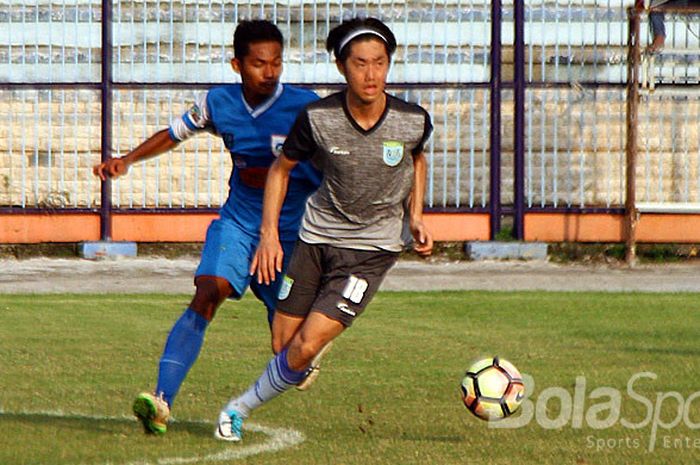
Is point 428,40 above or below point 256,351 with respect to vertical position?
above

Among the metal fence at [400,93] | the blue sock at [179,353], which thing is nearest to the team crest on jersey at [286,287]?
the blue sock at [179,353]

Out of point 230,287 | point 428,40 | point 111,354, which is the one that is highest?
point 428,40

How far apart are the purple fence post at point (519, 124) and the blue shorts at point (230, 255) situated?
10.8 metres

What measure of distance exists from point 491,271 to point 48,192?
513cm

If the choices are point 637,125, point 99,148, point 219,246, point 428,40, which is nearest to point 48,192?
point 99,148

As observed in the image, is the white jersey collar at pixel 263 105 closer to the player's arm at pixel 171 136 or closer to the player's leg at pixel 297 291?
the player's arm at pixel 171 136

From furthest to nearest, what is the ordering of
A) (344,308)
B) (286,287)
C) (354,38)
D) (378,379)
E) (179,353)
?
(378,379) < (179,353) < (286,287) < (344,308) < (354,38)

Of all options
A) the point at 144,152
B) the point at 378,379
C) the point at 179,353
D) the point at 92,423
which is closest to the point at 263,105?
the point at 144,152

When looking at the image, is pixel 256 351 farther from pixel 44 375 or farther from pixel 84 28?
pixel 84 28

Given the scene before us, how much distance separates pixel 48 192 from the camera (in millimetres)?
18578

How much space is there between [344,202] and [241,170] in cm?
88

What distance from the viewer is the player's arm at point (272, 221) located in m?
6.99

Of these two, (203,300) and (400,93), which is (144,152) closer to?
(203,300)

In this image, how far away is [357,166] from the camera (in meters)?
7.00
